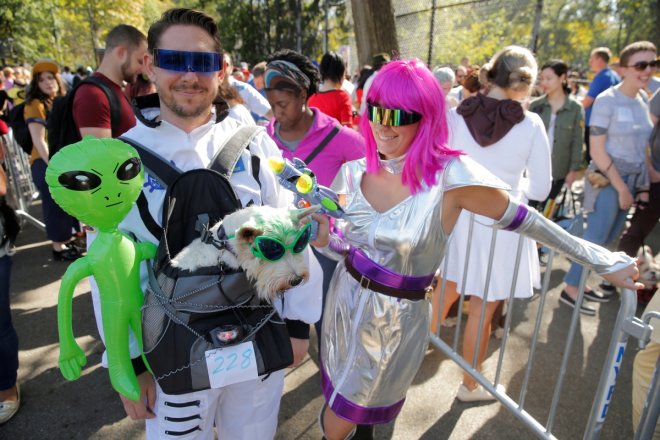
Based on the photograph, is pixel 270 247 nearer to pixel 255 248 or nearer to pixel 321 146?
pixel 255 248

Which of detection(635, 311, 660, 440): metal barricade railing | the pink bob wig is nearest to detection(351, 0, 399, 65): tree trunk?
the pink bob wig

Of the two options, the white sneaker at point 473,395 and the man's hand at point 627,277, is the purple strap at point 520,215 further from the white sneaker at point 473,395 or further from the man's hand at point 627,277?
the white sneaker at point 473,395

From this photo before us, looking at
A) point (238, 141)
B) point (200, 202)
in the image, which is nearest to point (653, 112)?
point (238, 141)

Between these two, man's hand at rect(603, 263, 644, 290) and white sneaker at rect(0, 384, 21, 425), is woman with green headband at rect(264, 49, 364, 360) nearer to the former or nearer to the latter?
man's hand at rect(603, 263, 644, 290)

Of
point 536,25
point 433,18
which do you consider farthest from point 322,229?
point 433,18

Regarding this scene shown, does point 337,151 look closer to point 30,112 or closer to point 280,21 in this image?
point 30,112

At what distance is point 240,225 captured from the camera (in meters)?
1.17

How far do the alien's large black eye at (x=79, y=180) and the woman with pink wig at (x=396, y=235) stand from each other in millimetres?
793

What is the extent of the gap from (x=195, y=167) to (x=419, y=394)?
2222 mm

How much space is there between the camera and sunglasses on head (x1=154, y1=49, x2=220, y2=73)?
1.44 meters

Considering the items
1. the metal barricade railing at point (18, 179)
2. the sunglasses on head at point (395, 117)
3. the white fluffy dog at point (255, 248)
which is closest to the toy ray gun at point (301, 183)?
the white fluffy dog at point (255, 248)

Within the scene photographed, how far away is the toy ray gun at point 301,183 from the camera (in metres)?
1.48

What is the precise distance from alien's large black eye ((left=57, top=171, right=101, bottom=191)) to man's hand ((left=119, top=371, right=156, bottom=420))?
2.30 ft

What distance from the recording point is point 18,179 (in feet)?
18.4
